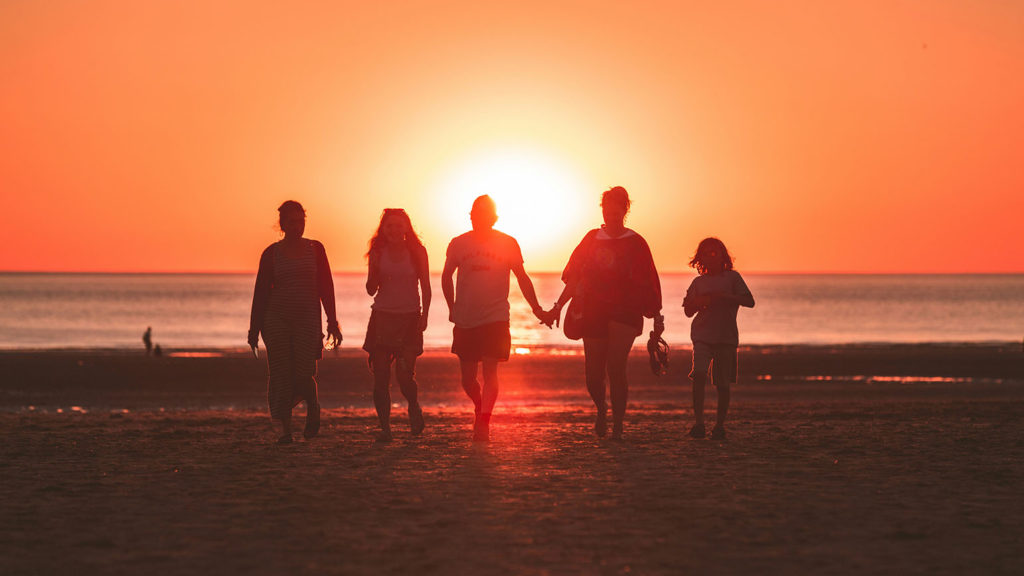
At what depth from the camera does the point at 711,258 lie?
10.0 metres

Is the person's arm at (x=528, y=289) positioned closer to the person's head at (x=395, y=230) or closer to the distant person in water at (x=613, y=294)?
the distant person in water at (x=613, y=294)

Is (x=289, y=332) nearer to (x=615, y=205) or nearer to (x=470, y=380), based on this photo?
(x=470, y=380)

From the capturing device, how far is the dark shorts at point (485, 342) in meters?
9.52

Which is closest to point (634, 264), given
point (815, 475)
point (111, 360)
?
point (815, 475)

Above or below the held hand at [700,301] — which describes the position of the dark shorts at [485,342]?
below

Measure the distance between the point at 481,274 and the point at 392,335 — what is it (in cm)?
96

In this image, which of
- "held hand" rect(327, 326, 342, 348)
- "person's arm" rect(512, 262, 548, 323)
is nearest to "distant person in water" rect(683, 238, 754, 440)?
"person's arm" rect(512, 262, 548, 323)

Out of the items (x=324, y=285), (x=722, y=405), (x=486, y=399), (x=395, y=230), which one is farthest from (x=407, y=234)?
(x=722, y=405)

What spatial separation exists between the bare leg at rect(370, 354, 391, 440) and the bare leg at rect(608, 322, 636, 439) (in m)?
1.98

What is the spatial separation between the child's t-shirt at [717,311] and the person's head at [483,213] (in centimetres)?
190

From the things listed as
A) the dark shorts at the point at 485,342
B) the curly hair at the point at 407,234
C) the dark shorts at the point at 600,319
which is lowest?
the dark shorts at the point at 485,342

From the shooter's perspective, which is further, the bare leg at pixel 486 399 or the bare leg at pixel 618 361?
the bare leg at pixel 486 399

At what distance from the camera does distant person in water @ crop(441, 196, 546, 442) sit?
954cm

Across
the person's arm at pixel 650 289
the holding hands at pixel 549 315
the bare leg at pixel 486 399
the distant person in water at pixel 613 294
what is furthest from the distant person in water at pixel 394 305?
the person's arm at pixel 650 289
